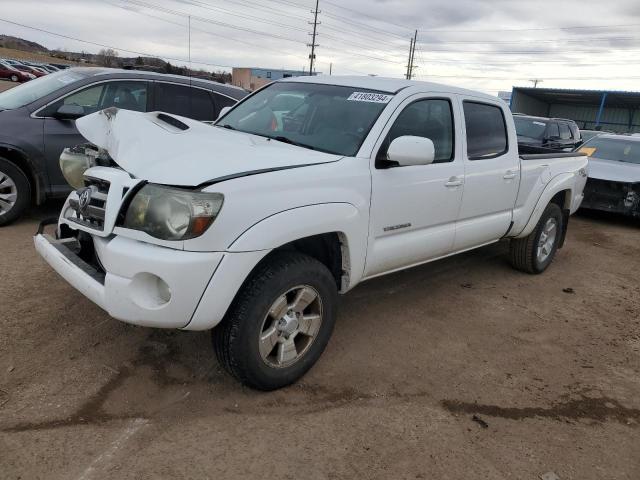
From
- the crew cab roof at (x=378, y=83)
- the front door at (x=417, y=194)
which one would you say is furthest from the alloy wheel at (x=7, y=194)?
the front door at (x=417, y=194)

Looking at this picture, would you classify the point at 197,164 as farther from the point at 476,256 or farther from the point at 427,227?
the point at 476,256

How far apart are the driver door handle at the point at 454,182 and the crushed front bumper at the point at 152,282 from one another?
206 centimetres

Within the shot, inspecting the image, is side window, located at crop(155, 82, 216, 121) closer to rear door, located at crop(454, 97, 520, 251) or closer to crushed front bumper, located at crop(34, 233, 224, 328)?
rear door, located at crop(454, 97, 520, 251)

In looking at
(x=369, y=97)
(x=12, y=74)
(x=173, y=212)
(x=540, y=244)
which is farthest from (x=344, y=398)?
(x=12, y=74)

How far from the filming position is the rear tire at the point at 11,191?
529 cm

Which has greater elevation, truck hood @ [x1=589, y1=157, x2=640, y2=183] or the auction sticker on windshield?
the auction sticker on windshield

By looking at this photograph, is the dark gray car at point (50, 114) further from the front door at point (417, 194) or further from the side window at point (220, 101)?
the front door at point (417, 194)

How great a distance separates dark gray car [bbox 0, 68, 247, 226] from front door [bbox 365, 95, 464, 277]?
11.9 ft

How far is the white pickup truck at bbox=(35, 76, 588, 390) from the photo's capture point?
251 cm

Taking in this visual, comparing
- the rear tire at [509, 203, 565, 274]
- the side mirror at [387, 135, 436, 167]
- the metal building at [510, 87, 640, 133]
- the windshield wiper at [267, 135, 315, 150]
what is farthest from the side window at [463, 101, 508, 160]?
the metal building at [510, 87, 640, 133]

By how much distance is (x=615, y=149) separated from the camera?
9.81 meters

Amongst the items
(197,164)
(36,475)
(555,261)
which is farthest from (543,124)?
(36,475)

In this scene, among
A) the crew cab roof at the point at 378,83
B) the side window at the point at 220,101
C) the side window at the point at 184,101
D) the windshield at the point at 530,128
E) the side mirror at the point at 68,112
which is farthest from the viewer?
the windshield at the point at 530,128

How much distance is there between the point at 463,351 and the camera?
376cm
